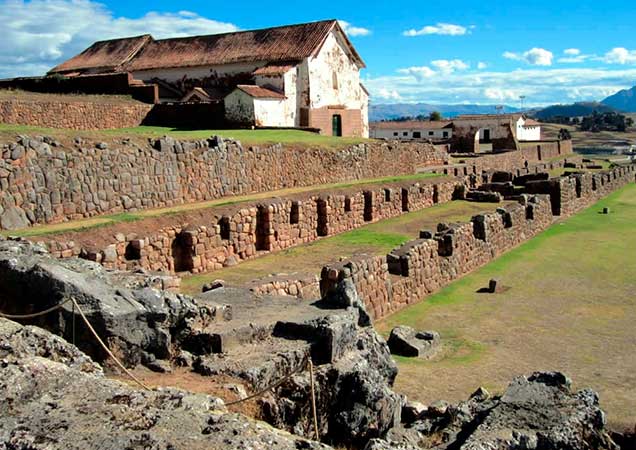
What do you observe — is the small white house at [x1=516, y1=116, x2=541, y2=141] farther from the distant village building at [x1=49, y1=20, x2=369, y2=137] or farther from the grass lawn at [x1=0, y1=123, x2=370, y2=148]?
the grass lawn at [x1=0, y1=123, x2=370, y2=148]

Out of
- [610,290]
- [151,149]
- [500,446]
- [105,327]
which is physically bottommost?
[610,290]

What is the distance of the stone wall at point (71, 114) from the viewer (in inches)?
1005

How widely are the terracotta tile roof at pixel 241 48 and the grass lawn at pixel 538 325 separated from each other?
21.1 metres

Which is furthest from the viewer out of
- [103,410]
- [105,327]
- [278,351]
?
[278,351]

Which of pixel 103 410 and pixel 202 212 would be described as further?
pixel 202 212

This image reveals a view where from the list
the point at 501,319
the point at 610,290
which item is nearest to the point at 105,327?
the point at 501,319

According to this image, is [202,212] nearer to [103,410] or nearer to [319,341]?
[319,341]

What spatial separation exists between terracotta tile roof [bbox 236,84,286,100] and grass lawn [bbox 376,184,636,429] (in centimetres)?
1674

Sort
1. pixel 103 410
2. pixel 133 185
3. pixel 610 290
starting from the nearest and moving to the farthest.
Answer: pixel 103 410, pixel 610 290, pixel 133 185

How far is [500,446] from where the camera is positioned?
6.27 m

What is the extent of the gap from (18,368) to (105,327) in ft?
6.34

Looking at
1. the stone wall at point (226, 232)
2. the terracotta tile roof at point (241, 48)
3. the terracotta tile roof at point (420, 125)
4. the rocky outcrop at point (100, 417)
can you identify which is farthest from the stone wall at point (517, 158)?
the rocky outcrop at point (100, 417)

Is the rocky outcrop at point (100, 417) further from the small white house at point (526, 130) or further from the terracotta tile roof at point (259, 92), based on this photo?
the small white house at point (526, 130)

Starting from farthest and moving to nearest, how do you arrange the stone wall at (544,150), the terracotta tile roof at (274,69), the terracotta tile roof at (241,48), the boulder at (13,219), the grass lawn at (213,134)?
the stone wall at (544,150), the terracotta tile roof at (241,48), the terracotta tile roof at (274,69), the grass lawn at (213,134), the boulder at (13,219)
